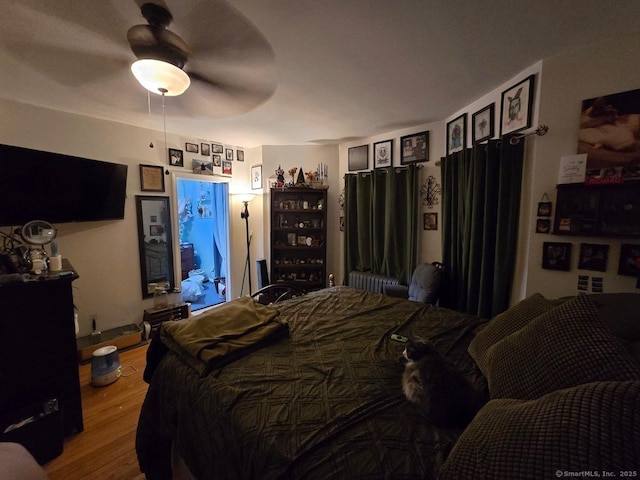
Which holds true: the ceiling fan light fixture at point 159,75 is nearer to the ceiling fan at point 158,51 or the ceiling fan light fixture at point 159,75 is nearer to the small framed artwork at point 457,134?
the ceiling fan at point 158,51

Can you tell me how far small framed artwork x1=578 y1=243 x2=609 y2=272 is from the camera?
1.68 meters

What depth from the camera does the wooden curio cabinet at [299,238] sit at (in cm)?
386

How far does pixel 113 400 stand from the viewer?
2080mm

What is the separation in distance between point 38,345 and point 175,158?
2.46 metres

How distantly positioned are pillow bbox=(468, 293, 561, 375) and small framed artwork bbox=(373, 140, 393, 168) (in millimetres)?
2463

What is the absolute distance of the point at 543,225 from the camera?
1.89m

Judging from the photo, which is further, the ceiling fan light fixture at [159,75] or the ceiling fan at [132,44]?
the ceiling fan light fixture at [159,75]

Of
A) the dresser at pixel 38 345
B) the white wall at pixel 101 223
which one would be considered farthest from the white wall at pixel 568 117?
the white wall at pixel 101 223

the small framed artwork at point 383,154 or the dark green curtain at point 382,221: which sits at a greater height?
the small framed artwork at point 383,154

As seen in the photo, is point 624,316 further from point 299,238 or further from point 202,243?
point 202,243

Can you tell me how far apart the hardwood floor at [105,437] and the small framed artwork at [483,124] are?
138 inches

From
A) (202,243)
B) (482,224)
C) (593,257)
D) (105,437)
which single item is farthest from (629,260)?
(202,243)

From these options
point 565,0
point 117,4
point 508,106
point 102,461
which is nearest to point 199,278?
point 102,461

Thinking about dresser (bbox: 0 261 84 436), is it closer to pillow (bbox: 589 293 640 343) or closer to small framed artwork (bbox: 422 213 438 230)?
pillow (bbox: 589 293 640 343)
